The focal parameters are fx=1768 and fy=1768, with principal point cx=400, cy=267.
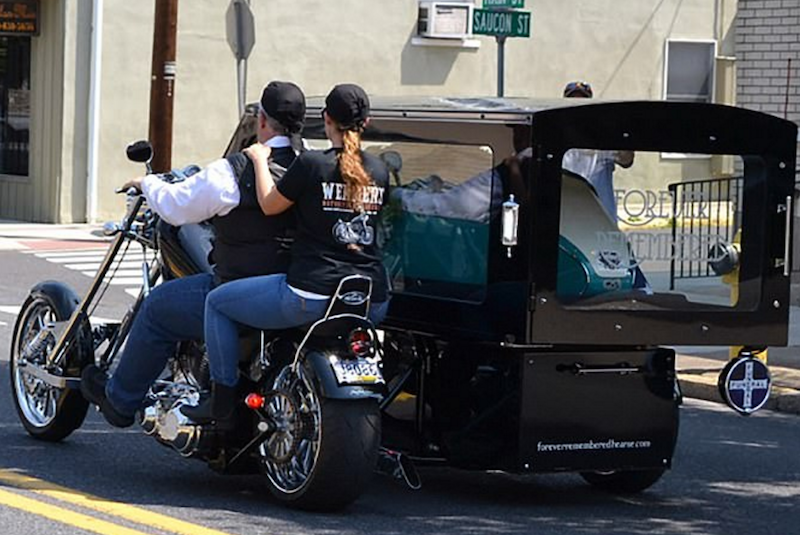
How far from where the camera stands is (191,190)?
23.8 ft

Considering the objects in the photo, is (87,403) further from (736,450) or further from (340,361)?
(736,450)

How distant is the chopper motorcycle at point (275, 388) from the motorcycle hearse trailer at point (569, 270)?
571mm

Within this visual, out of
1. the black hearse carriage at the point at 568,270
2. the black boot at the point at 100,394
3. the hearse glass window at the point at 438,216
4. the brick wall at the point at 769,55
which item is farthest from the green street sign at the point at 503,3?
the black boot at the point at 100,394

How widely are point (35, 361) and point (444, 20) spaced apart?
17.9 meters

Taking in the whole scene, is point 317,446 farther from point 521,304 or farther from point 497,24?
point 497,24

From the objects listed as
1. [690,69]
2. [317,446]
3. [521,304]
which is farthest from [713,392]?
[690,69]

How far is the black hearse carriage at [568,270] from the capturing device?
24.0 ft

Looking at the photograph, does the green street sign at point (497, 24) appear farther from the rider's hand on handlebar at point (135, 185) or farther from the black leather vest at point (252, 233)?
the black leather vest at point (252, 233)

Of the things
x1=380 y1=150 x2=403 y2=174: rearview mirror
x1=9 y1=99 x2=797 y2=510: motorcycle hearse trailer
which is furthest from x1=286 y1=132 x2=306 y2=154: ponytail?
x1=380 y1=150 x2=403 y2=174: rearview mirror

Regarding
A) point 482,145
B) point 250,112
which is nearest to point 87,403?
point 250,112

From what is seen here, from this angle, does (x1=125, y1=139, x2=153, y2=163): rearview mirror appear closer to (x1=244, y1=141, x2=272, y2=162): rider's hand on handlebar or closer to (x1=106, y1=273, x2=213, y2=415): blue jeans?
(x1=106, y1=273, x2=213, y2=415): blue jeans

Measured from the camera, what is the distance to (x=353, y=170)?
7117 millimetres

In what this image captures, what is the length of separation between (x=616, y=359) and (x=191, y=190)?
195 centimetres

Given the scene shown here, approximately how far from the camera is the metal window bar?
307 inches
